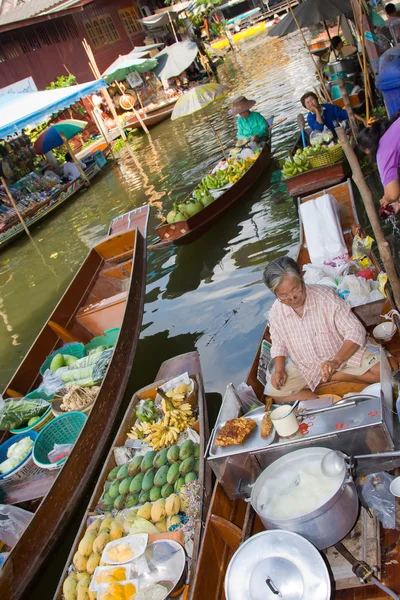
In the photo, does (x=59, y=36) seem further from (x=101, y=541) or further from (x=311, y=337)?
(x=101, y=541)

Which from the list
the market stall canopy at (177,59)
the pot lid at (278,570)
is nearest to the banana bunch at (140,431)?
the pot lid at (278,570)

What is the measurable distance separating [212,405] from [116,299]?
2.38 meters

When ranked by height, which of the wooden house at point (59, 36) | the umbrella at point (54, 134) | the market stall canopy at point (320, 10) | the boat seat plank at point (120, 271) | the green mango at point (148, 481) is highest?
the wooden house at point (59, 36)

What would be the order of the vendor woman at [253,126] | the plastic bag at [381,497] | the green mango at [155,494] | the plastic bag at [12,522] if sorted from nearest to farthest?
the plastic bag at [381,497], the green mango at [155,494], the plastic bag at [12,522], the vendor woman at [253,126]

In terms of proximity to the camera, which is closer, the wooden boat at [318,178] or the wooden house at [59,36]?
the wooden boat at [318,178]

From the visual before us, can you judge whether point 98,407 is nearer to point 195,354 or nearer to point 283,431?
point 195,354

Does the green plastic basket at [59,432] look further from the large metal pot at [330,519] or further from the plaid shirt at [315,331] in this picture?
the large metal pot at [330,519]

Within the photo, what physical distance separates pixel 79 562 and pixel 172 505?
0.78m

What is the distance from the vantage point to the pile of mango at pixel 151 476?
4004mm

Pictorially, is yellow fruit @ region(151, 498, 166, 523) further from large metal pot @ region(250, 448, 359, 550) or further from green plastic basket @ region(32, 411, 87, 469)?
green plastic basket @ region(32, 411, 87, 469)

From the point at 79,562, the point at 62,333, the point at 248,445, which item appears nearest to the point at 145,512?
the point at 79,562

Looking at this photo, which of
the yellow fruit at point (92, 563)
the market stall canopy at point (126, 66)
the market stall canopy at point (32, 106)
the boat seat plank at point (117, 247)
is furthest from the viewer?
the market stall canopy at point (126, 66)

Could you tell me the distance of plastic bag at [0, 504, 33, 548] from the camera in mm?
4430

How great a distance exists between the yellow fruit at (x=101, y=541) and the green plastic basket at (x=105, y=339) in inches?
131
